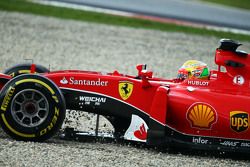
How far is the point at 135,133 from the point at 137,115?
0.22 metres

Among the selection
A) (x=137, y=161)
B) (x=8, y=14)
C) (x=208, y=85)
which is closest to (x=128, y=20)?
(x=8, y=14)

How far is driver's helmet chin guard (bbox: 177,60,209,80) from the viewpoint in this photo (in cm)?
809

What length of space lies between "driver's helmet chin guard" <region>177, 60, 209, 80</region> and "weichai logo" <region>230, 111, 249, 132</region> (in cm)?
73

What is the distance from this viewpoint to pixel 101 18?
17953mm

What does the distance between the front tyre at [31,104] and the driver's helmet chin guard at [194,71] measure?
174 cm

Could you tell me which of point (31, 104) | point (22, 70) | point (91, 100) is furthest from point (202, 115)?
point (22, 70)

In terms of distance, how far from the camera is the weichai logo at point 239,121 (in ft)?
24.9

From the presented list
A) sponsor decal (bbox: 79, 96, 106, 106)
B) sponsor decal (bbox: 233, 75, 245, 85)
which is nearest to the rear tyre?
sponsor decal (bbox: 79, 96, 106, 106)

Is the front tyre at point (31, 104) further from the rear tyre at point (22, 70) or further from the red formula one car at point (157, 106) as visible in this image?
the rear tyre at point (22, 70)

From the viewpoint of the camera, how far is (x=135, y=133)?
7.71 m

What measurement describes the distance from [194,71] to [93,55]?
19.6 feet

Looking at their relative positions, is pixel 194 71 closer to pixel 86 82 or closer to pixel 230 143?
pixel 230 143

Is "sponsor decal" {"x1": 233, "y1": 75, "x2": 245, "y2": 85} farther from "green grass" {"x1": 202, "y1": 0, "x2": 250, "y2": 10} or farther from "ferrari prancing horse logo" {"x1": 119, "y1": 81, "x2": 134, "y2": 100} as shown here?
"green grass" {"x1": 202, "y1": 0, "x2": 250, "y2": 10}

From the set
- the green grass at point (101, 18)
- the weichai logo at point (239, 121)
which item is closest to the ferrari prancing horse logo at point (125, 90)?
the weichai logo at point (239, 121)
